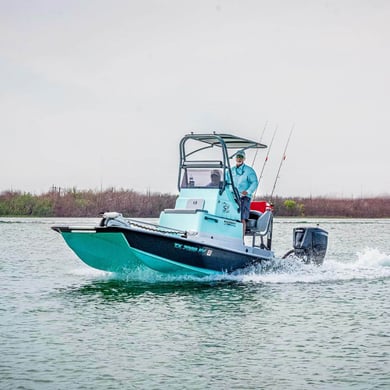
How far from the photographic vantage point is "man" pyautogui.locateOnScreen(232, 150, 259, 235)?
57.1ft

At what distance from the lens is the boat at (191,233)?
15875 millimetres

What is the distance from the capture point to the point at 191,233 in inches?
648

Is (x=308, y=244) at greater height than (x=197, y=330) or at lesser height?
greater

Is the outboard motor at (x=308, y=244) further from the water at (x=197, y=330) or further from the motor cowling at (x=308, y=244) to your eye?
the water at (x=197, y=330)

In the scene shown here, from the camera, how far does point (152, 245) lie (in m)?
16.0

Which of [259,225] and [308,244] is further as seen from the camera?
[308,244]

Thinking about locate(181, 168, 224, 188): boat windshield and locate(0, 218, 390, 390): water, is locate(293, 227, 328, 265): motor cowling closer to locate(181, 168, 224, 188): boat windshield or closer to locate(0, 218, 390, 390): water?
locate(0, 218, 390, 390): water

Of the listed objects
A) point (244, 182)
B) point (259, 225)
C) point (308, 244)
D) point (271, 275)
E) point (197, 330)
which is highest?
point (244, 182)

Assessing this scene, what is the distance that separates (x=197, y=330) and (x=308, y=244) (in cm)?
691

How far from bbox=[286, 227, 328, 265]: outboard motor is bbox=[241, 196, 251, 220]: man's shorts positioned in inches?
65.1

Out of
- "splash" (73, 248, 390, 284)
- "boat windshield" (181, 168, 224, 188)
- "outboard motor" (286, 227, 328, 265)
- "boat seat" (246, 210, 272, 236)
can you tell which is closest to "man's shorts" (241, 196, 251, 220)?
"boat seat" (246, 210, 272, 236)

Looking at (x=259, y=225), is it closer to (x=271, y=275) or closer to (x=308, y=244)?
(x=271, y=275)

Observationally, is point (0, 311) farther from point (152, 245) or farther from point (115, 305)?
point (152, 245)

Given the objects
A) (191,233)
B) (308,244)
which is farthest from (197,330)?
(308,244)
